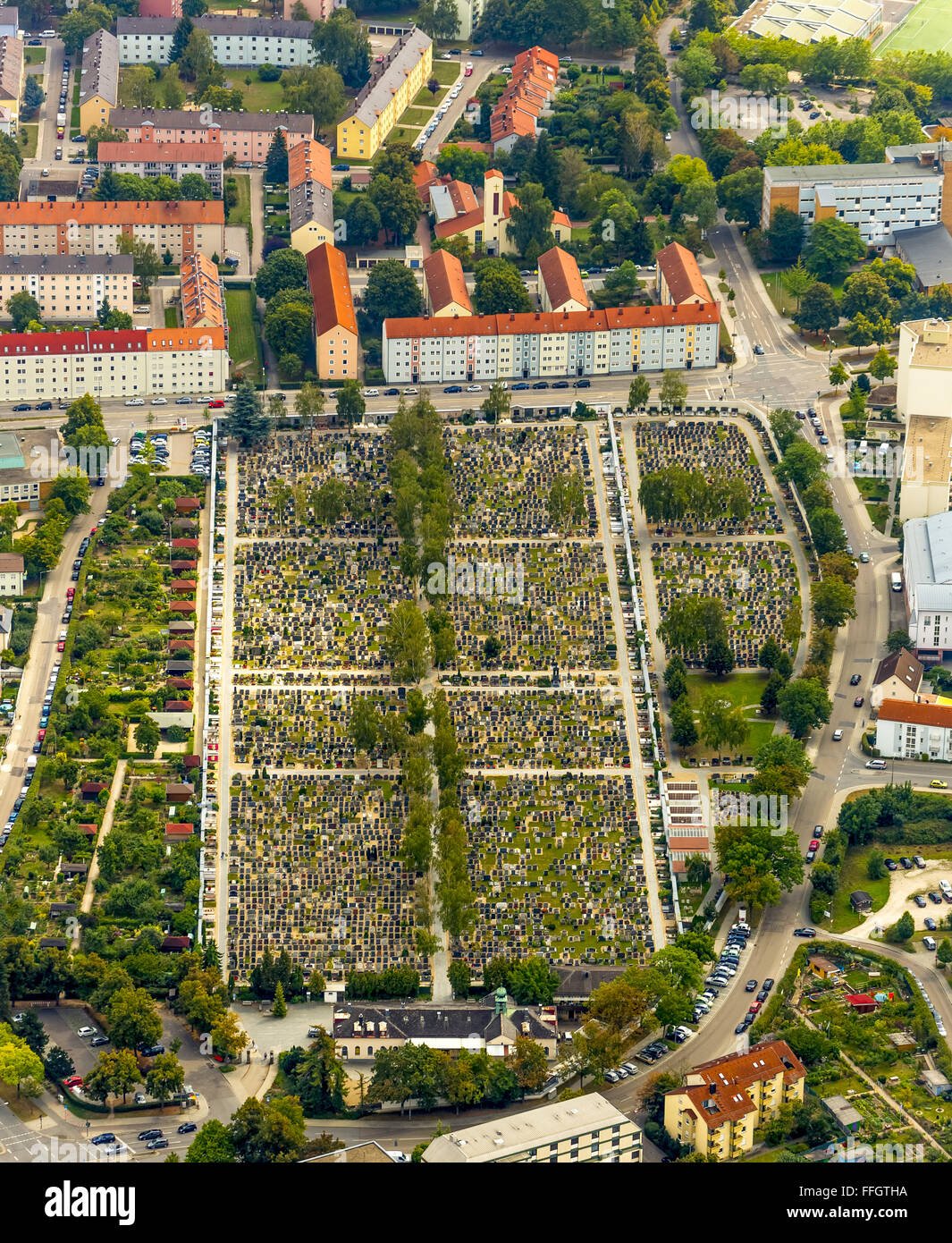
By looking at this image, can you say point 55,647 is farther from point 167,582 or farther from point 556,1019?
point 556,1019

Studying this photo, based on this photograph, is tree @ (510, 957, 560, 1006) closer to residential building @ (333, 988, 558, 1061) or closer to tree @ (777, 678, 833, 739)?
residential building @ (333, 988, 558, 1061)

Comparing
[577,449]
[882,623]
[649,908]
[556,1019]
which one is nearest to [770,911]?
[649,908]

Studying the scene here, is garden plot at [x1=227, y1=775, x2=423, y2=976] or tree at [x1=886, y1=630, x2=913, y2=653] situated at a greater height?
tree at [x1=886, y1=630, x2=913, y2=653]

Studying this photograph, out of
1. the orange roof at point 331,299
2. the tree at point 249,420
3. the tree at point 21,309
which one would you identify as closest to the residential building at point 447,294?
the orange roof at point 331,299

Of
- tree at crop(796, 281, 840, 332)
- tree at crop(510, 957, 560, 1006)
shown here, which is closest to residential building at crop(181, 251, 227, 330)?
tree at crop(796, 281, 840, 332)

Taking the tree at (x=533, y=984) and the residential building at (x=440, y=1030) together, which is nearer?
the residential building at (x=440, y=1030)

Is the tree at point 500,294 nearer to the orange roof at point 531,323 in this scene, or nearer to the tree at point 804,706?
the orange roof at point 531,323

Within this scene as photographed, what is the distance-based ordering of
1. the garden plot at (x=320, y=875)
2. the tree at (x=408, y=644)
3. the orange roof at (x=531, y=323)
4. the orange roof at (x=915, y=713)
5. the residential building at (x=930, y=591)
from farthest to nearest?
the orange roof at (x=531, y=323) < the residential building at (x=930, y=591) < the tree at (x=408, y=644) < the orange roof at (x=915, y=713) < the garden plot at (x=320, y=875)
